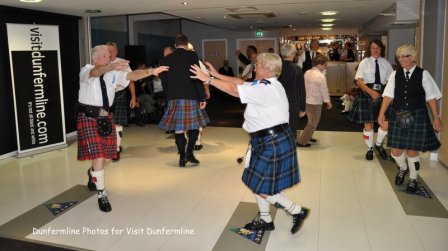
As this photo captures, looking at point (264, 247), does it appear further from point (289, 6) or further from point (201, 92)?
point (289, 6)

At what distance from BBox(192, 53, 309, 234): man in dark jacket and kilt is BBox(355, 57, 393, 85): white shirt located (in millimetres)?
2491

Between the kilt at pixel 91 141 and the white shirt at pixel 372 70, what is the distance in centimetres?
300

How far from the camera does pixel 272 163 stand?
265 cm

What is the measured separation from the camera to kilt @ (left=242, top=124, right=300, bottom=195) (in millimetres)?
2646

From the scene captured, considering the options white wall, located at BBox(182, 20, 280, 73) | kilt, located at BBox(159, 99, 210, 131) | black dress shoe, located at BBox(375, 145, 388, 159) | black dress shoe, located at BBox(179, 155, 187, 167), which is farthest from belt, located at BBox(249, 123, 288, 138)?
white wall, located at BBox(182, 20, 280, 73)

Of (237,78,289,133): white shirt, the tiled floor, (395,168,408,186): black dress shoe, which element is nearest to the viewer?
(237,78,289,133): white shirt

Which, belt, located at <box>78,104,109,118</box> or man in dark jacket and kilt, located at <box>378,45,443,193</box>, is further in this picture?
man in dark jacket and kilt, located at <box>378,45,443,193</box>

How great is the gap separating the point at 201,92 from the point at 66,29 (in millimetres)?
3015

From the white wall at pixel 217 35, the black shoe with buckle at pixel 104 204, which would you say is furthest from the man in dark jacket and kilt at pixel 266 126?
the white wall at pixel 217 35

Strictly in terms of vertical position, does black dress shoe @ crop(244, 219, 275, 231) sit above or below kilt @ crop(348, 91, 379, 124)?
below

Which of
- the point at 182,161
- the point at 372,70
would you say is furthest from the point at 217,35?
the point at 182,161

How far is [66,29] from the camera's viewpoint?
21.0 feet

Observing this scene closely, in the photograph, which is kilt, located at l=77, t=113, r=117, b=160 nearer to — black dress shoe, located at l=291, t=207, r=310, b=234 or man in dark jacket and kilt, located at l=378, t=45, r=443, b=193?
black dress shoe, located at l=291, t=207, r=310, b=234

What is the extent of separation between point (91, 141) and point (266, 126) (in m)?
1.52
